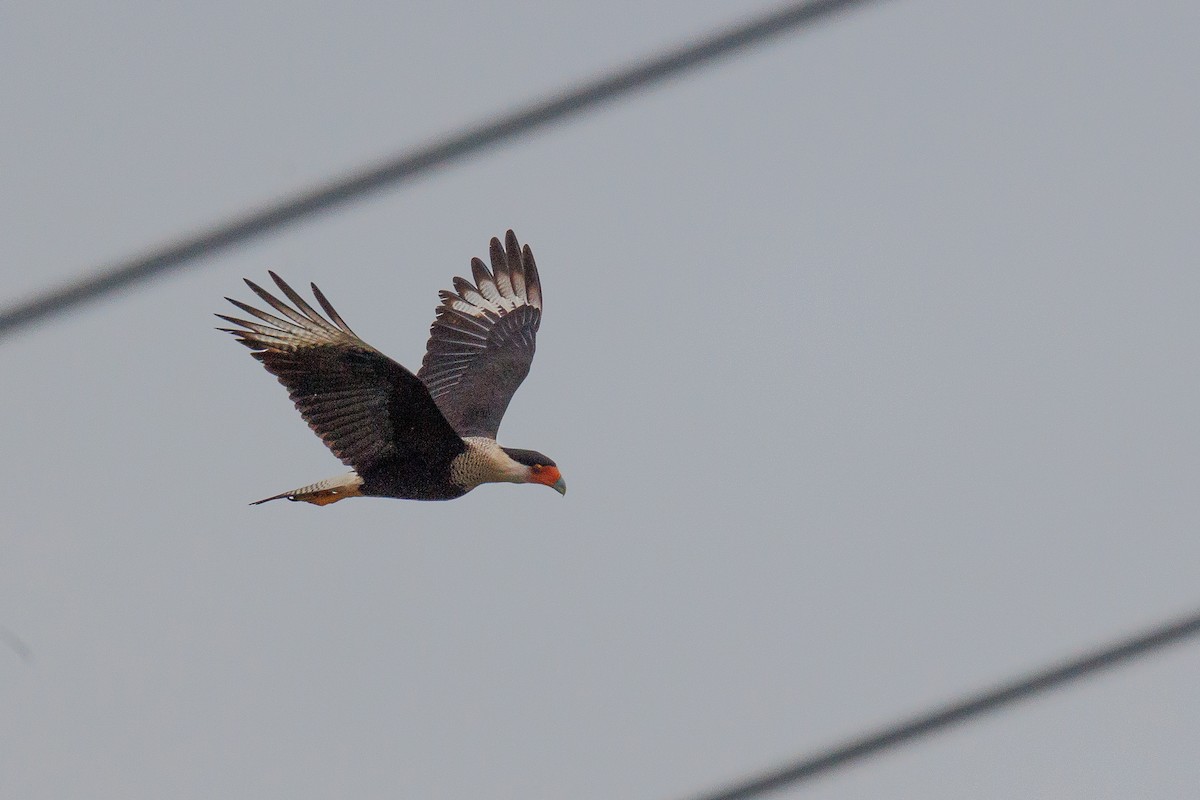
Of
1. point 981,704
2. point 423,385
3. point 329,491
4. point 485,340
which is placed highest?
point 485,340

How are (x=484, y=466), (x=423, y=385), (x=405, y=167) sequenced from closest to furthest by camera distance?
(x=405, y=167) < (x=423, y=385) < (x=484, y=466)

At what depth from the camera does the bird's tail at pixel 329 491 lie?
23.5 ft

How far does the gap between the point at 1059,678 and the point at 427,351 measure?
6371 millimetres

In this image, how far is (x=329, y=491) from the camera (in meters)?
7.24

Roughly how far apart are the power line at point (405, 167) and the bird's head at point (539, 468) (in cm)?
562

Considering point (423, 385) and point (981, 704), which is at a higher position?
point (423, 385)

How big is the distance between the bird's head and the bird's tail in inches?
31.4

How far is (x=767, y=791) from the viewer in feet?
7.36

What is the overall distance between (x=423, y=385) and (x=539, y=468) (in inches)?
61.6

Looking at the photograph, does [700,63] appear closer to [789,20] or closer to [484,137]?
[789,20]

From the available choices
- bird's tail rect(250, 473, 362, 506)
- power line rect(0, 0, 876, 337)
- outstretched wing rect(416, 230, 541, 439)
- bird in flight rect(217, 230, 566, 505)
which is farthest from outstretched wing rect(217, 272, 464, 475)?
power line rect(0, 0, 876, 337)

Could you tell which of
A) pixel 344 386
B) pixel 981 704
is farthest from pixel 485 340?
pixel 981 704

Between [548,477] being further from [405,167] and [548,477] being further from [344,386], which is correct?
[405,167]

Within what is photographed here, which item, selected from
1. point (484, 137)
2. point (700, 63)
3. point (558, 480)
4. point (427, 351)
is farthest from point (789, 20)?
point (427, 351)
